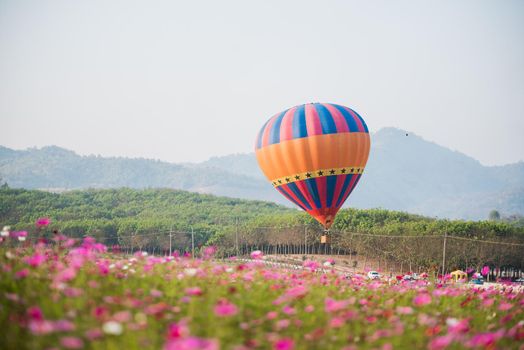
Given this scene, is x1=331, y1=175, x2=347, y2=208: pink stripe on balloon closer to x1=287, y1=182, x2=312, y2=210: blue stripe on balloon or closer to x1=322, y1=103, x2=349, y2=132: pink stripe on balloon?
x1=287, y1=182, x2=312, y2=210: blue stripe on balloon

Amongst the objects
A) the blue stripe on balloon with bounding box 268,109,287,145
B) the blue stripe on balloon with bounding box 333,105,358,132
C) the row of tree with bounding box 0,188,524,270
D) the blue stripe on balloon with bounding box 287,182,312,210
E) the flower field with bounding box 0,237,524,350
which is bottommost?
the row of tree with bounding box 0,188,524,270

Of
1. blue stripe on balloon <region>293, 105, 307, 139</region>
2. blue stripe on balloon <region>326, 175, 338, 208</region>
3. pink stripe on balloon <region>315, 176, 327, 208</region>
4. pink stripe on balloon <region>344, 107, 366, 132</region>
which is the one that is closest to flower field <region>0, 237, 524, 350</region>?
pink stripe on balloon <region>315, 176, 327, 208</region>

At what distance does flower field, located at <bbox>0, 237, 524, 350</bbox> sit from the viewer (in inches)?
277

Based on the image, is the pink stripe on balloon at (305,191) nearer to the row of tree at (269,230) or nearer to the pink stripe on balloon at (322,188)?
A: the pink stripe on balloon at (322,188)

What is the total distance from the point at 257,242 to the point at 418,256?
2970cm

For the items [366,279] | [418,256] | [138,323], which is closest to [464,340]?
[138,323]

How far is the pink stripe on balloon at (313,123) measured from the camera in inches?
1465

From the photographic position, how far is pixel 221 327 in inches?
300

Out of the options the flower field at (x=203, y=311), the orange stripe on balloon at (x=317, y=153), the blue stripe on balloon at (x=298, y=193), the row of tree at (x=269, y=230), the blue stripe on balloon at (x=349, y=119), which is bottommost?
the row of tree at (x=269, y=230)

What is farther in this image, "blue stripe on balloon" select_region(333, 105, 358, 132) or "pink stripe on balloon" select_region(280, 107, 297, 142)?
"blue stripe on balloon" select_region(333, 105, 358, 132)

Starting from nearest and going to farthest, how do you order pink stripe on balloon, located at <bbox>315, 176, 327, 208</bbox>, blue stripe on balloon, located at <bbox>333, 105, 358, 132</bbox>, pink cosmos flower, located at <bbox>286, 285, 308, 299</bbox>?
pink cosmos flower, located at <bbox>286, 285, 308, 299</bbox> → pink stripe on balloon, located at <bbox>315, 176, 327, 208</bbox> → blue stripe on balloon, located at <bbox>333, 105, 358, 132</bbox>

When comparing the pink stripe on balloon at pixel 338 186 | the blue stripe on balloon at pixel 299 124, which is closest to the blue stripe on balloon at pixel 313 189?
the pink stripe on balloon at pixel 338 186

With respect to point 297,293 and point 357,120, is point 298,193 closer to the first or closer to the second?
point 357,120

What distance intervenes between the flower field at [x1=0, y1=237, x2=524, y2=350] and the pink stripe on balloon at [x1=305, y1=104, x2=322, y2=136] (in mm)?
25199
